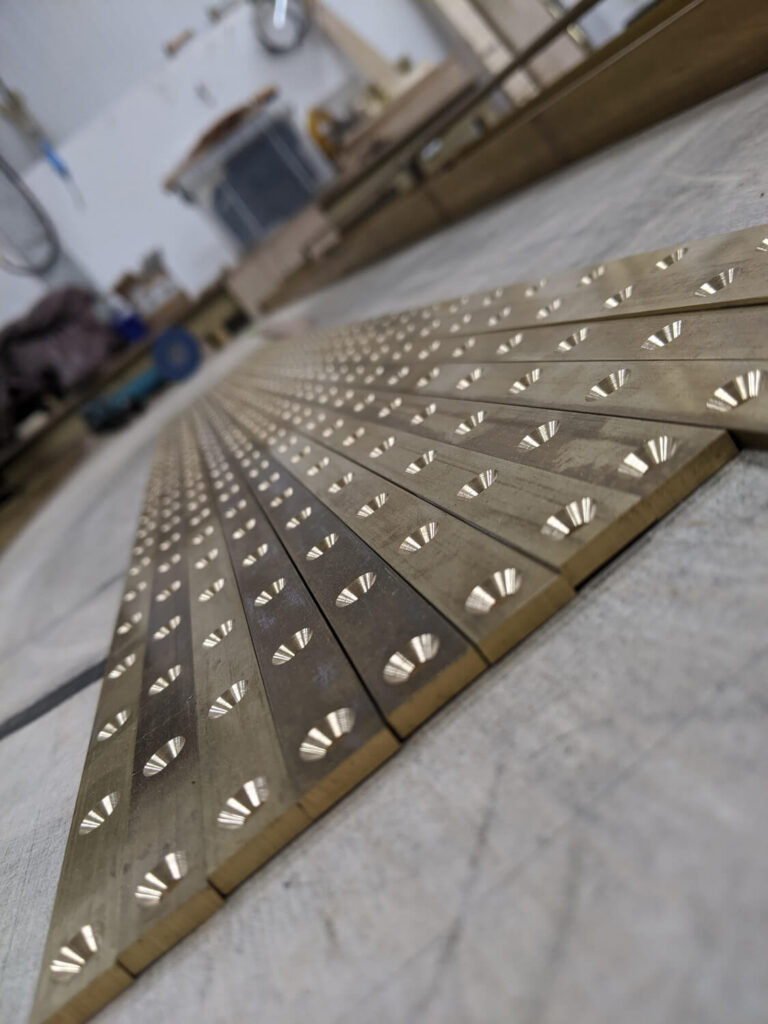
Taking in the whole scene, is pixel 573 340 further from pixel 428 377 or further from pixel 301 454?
pixel 301 454

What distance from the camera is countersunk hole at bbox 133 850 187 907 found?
0.89 m

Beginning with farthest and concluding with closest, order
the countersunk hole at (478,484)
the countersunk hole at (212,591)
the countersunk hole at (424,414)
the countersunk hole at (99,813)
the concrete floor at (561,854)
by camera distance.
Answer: the countersunk hole at (424,414)
the countersunk hole at (212,591)
the countersunk hole at (478,484)
the countersunk hole at (99,813)
the concrete floor at (561,854)

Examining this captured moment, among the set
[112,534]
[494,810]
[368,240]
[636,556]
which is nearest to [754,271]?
[636,556]

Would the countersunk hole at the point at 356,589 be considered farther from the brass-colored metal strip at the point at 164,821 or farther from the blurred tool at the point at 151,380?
the blurred tool at the point at 151,380

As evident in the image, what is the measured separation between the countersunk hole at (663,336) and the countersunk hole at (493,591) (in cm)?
61

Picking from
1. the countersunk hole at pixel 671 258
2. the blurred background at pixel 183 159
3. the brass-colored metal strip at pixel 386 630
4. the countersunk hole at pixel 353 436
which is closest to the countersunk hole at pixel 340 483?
the brass-colored metal strip at pixel 386 630

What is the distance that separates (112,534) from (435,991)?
397 centimetres

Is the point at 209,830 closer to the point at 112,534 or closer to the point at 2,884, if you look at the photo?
the point at 2,884

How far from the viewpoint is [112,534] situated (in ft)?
13.7

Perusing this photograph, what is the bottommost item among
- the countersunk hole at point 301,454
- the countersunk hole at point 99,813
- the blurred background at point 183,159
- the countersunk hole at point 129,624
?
the countersunk hole at point 99,813

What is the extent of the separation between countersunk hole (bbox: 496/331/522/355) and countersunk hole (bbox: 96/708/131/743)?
4.23 feet

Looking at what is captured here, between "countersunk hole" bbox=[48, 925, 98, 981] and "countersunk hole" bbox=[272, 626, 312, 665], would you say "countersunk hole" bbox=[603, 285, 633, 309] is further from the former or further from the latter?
"countersunk hole" bbox=[48, 925, 98, 981]

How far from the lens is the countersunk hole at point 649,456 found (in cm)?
100

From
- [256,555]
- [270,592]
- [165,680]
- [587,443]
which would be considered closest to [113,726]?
[165,680]
